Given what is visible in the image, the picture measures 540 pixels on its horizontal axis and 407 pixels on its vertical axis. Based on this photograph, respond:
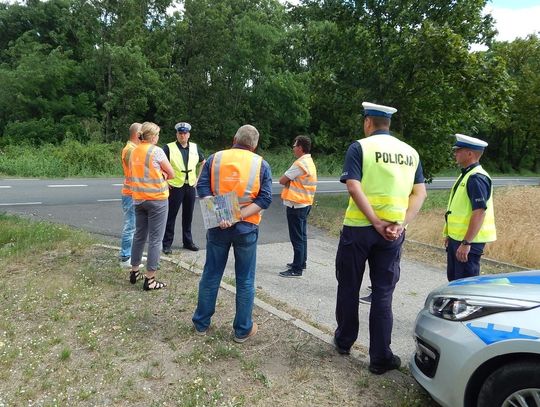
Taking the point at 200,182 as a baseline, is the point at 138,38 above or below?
above

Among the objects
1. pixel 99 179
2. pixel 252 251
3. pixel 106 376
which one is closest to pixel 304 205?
pixel 252 251

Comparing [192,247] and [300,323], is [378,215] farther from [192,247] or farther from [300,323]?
[192,247]

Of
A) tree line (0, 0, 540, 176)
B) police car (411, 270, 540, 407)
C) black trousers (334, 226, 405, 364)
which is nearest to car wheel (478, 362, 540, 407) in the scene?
police car (411, 270, 540, 407)

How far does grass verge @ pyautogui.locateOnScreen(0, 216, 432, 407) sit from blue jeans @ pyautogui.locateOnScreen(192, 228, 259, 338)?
0.86 ft

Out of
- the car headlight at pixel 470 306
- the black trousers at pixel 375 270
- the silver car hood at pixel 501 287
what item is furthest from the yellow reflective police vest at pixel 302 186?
the car headlight at pixel 470 306

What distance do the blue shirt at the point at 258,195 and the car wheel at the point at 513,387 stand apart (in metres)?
2.13

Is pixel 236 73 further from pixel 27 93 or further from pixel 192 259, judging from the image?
pixel 192 259

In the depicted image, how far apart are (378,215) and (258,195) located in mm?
1062

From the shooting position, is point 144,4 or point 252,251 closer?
point 252,251

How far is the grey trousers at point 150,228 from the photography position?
5230 millimetres

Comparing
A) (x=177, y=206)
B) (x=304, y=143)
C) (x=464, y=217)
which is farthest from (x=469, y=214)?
(x=177, y=206)

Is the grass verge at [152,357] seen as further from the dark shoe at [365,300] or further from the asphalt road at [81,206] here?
the asphalt road at [81,206]

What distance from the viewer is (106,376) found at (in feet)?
11.5

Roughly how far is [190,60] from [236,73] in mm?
3092
